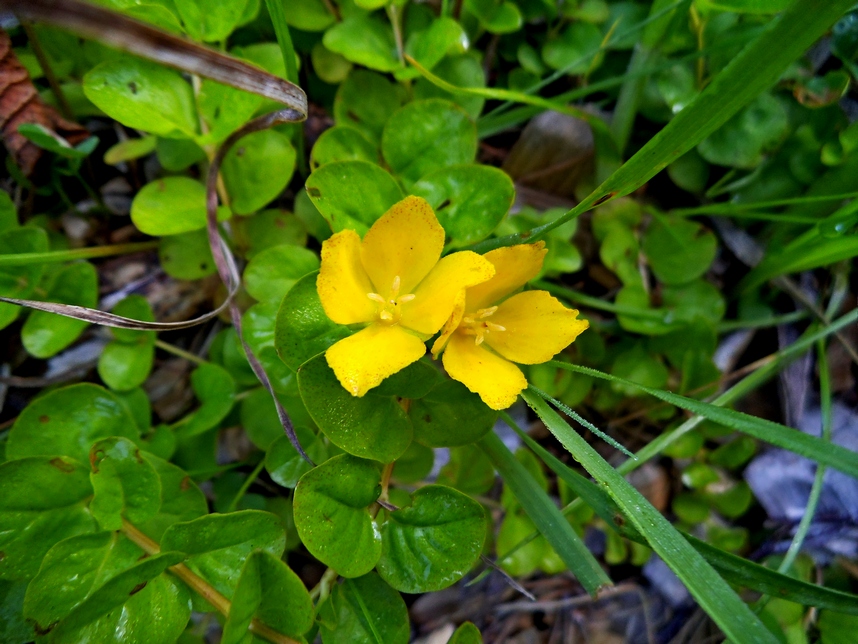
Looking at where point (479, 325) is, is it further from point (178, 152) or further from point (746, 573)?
point (178, 152)

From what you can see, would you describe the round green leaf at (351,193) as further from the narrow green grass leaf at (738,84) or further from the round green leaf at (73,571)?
the round green leaf at (73,571)

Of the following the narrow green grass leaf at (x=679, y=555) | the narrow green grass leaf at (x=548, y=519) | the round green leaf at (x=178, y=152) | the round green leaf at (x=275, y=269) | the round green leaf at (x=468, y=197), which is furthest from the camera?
the round green leaf at (x=178, y=152)

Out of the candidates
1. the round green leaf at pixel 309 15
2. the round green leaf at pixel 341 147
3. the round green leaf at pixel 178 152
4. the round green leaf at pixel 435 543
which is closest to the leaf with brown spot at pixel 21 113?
the round green leaf at pixel 178 152

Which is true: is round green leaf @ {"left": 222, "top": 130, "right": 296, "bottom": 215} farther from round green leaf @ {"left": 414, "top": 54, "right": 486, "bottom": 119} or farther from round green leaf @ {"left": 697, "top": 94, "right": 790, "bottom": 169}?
round green leaf @ {"left": 697, "top": 94, "right": 790, "bottom": 169}

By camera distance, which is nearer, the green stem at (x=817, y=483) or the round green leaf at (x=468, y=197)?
the round green leaf at (x=468, y=197)

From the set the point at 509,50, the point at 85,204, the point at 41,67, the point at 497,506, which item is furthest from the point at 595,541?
the point at 41,67


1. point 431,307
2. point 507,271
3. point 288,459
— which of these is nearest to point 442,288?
point 431,307

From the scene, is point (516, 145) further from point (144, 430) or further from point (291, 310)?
point (144, 430)

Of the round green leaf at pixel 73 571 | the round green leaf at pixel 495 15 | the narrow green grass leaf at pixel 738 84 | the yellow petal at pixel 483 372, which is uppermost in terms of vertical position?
the narrow green grass leaf at pixel 738 84
